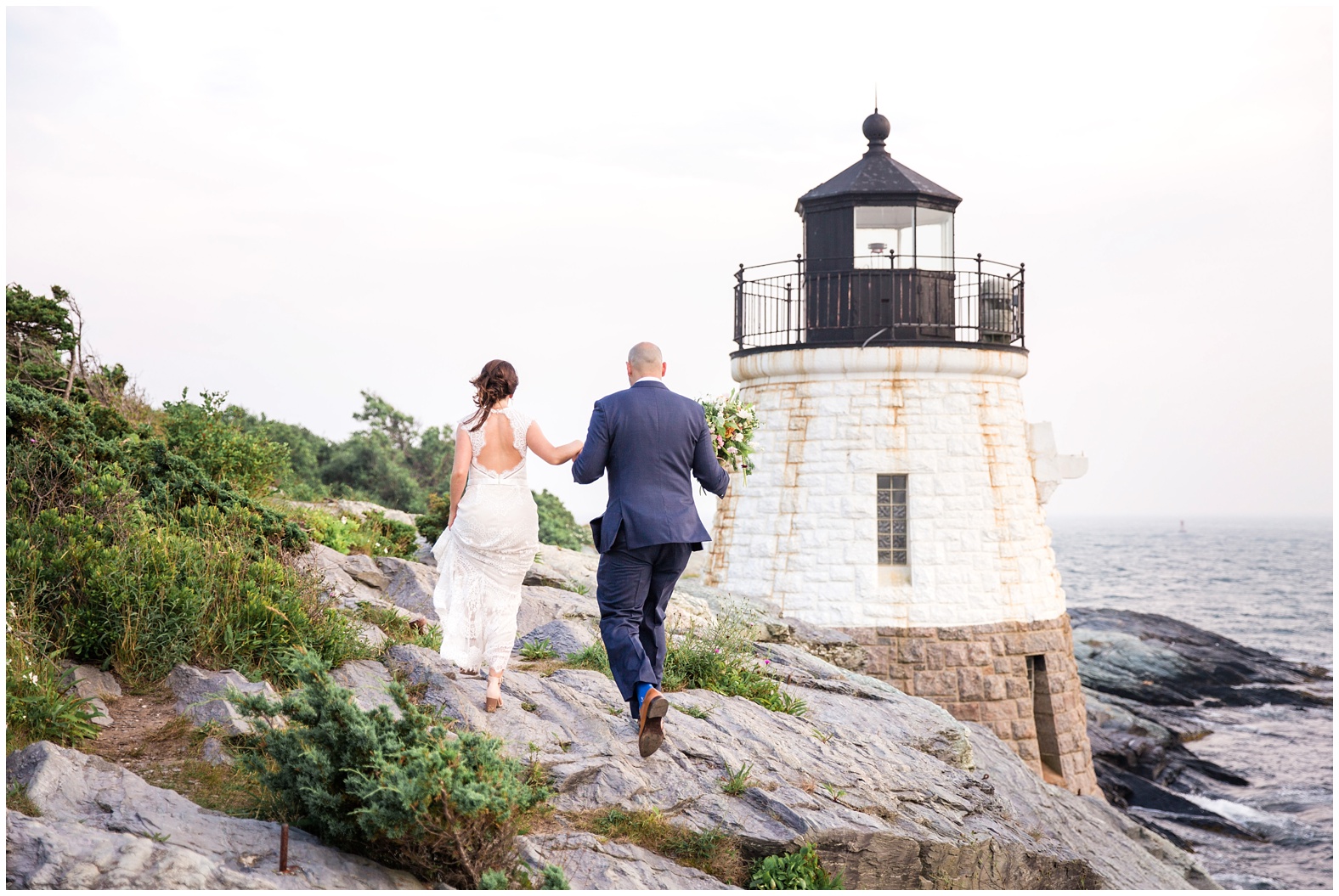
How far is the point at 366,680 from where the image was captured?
673cm

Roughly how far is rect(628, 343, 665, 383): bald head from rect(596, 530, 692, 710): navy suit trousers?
98 centimetres

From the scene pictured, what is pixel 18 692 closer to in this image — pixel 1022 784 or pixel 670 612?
pixel 670 612

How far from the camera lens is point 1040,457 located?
16078 mm

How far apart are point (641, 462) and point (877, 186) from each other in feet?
33.6

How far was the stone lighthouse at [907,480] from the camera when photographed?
14844 millimetres

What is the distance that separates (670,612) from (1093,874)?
4363 mm

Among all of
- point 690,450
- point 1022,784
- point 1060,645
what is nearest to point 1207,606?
point 1060,645

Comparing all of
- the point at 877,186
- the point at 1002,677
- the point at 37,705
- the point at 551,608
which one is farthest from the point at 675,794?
the point at 877,186

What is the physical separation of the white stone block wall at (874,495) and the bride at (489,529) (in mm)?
8786

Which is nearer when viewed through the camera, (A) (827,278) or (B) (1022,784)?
(B) (1022,784)

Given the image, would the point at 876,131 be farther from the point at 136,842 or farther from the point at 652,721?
the point at 136,842

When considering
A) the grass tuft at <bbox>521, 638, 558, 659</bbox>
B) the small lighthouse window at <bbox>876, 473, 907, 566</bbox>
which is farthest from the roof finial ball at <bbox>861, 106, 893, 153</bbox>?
the grass tuft at <bbox>521, 638, 558, 659</bbox>

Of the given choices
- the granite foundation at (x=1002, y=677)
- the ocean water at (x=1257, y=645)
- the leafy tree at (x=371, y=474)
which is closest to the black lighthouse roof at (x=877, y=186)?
the granite foundation at (x=1002, y=677)

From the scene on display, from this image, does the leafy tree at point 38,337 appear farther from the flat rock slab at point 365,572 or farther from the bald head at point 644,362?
the bald head at point 644,362
